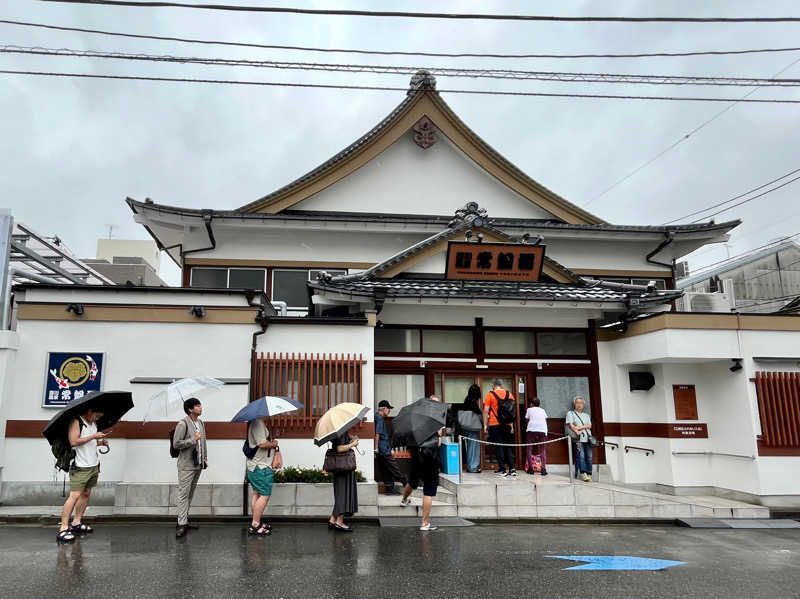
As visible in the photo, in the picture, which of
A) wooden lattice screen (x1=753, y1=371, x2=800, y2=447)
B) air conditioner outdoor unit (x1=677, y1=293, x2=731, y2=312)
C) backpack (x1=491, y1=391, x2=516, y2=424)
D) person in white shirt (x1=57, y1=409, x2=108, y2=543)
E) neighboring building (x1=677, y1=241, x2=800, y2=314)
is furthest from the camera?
neighboring building (x1=677, y1=241, x2=800, y2=314)

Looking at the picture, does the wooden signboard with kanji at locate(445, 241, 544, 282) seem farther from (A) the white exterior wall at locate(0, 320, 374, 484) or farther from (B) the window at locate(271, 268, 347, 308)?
(A) the white exterior wall at locate(0, 320, 374, 484)

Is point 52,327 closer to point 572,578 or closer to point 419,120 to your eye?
point 572,578

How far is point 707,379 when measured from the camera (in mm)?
11266

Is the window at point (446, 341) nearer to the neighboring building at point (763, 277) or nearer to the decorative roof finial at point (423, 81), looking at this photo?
the decorative roof finial at point (423, 81)

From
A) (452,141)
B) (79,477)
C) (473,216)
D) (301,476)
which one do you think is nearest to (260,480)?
(301,476)

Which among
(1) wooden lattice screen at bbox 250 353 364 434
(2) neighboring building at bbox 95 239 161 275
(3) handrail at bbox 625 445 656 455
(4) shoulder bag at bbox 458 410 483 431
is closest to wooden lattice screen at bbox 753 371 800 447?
(3) handrail at bbox 625 445 656 455

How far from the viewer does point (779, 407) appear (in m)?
Result: 10.3

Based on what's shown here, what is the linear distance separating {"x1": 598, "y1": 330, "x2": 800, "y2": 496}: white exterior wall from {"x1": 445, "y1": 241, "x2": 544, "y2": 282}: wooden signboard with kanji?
7.67ft

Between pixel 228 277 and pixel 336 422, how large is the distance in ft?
22.6

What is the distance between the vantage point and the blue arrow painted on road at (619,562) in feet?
20.8

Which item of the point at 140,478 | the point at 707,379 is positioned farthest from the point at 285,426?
the point at 707,379

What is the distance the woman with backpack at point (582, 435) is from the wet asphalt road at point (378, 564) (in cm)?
A: 270

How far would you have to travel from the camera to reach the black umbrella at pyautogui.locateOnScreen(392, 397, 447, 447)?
770 centimetres

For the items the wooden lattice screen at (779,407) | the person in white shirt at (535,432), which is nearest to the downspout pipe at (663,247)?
the wooden lattice screen at (779,407)
